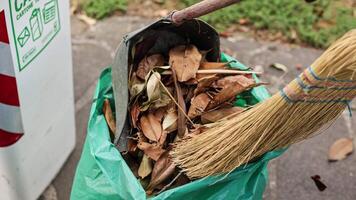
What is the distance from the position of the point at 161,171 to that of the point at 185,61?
0.31 metres

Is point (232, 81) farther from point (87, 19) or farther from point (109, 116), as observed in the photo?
point (87, 19)

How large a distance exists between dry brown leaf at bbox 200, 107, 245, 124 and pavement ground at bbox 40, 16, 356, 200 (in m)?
0.71

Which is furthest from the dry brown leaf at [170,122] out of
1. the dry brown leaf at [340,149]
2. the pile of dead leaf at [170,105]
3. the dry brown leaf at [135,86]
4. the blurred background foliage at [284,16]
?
the blurred background foliage at [284,16]

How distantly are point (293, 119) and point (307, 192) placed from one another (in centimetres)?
88

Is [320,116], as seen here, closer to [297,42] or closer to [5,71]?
[5,71]

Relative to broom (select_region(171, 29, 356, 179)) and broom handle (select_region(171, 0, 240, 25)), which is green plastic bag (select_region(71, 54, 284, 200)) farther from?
broom handle (select_region(171, 0, 240, 25))

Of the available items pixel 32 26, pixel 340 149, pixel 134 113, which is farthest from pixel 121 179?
pixel 340 149

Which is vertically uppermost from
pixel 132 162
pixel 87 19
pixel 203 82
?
pixel 203 82

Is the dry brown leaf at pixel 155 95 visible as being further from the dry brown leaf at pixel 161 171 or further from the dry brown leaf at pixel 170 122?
the dry brown leaf at pixel 161 171

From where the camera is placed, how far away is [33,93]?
5.49 feet

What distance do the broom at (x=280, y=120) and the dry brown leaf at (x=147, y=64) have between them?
23 cm

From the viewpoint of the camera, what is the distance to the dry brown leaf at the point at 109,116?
A: 5.10 ft

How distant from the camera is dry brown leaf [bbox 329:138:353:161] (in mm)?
2193

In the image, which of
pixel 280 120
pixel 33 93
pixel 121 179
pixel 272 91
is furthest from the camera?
pixel 272 91
